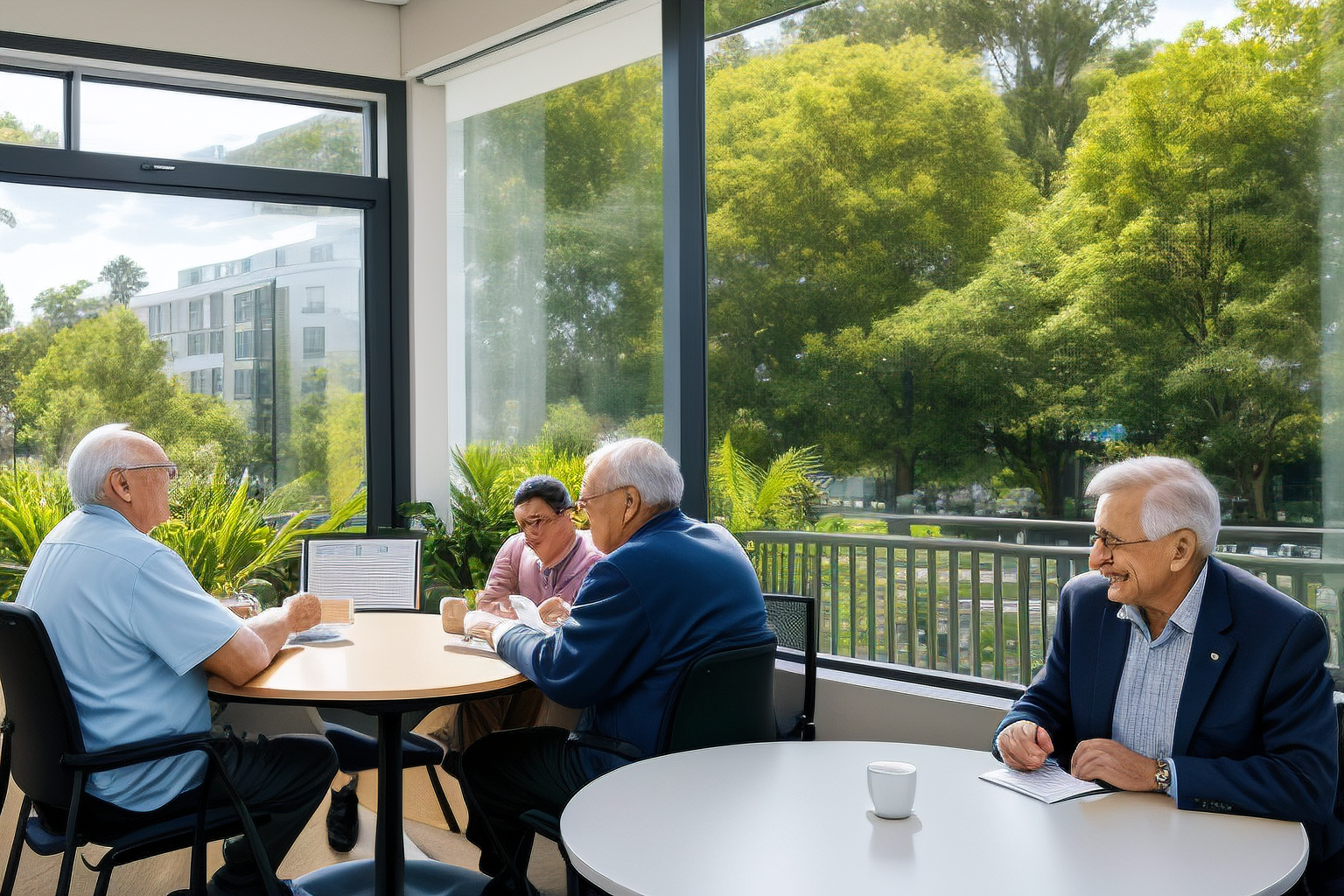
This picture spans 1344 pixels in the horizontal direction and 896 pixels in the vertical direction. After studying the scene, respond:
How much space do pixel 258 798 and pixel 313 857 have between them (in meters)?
1.06

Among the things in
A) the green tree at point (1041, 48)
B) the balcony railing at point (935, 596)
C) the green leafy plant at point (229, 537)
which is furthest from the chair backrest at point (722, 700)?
the green leafy plant at point (229, 537)

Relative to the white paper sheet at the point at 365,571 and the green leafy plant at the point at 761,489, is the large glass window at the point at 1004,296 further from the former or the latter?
the white paper sheet at the point at 365,571

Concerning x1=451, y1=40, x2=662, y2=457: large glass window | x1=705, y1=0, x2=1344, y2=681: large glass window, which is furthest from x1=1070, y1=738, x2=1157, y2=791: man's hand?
x1=451, y1=40, x2=662, y2=457: large glass window

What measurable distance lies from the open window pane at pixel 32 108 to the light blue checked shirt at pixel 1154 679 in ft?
14.3

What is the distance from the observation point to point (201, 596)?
2.45m

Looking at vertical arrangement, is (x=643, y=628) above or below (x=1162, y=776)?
above

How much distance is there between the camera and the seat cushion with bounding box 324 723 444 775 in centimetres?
329

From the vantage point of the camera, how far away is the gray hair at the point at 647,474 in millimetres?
2549

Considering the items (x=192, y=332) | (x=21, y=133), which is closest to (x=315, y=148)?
(x=192, y=332)

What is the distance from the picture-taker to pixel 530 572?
11.5 ft

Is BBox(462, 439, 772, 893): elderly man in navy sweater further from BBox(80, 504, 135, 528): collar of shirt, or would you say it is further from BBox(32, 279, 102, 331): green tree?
BBox(32, 279, 102, 331): green tree

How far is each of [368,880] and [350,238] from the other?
9.58 feet

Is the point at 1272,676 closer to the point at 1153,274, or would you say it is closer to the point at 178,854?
the point at 1153,274

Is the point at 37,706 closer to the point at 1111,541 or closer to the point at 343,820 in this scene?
the point at 343,820
